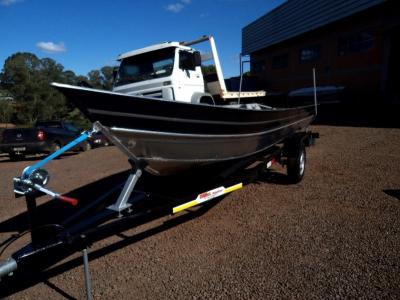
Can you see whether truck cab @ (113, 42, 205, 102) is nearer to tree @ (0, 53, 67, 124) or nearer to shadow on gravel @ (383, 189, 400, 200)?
shadow on gravel @ (383, 189, 400, 200)

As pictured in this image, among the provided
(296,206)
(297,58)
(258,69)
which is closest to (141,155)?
(296,206)

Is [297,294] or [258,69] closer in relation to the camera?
[297,294]

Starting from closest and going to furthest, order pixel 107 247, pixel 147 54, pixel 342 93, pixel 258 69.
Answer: pixel 107 247
pixel 147 54
pixel 342 93
pixel 258 69

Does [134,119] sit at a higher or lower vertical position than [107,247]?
higher

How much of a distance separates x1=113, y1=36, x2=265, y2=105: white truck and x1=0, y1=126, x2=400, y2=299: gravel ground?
245 cm

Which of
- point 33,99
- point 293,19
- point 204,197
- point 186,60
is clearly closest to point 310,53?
point 293,19

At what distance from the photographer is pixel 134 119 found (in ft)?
9.88

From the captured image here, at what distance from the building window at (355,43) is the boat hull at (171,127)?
12.5 metres

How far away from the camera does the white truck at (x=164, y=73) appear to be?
6469mm

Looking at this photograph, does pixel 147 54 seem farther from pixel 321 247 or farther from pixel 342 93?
pixel 342 93

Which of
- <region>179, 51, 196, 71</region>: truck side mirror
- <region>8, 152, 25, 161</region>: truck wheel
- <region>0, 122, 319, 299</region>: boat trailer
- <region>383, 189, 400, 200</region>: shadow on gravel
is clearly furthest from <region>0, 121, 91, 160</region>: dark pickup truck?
<region>383, 189, 400, 200</region>: shadow on gravel

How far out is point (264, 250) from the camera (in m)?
3.42

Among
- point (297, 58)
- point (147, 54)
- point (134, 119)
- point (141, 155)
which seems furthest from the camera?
point (297, 58)

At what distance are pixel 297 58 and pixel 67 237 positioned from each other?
61.7ft
